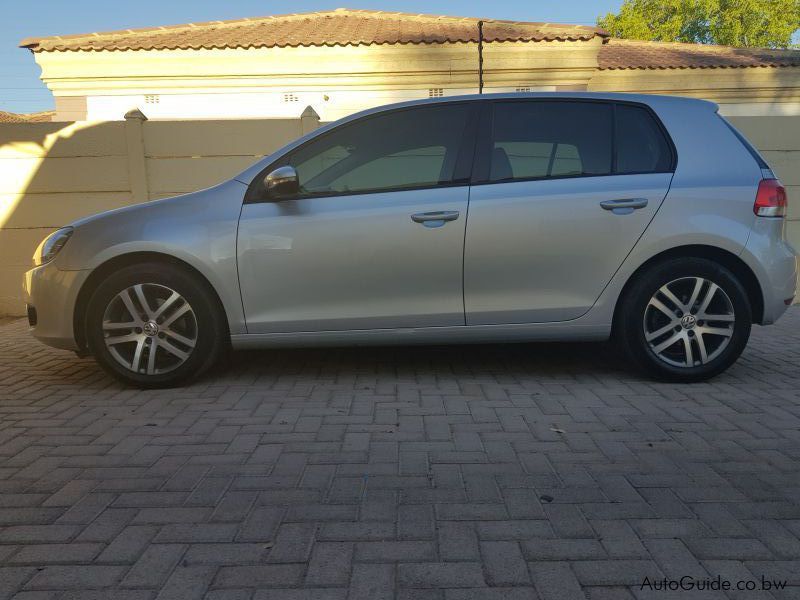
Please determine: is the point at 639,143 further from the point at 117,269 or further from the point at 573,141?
the point at 117,269

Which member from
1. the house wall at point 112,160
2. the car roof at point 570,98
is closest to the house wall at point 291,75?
the house wall at point 112,160

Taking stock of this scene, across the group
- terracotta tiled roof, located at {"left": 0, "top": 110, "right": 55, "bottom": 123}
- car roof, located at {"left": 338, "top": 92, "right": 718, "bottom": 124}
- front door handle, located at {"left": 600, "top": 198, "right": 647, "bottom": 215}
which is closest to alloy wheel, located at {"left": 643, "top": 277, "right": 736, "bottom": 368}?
front door handle, located at {"left": 600, "top": 198, "right": 647, "bottom": 215}

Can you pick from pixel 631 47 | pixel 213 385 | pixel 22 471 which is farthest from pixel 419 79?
pixel 22 471

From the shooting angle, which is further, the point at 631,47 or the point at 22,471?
the point at 631,47

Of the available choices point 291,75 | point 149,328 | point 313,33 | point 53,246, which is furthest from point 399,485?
point 313,33

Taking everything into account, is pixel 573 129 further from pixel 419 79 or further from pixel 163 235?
pixel 419 79

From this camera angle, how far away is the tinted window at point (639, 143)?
12.8 feet

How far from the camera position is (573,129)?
13.1ft

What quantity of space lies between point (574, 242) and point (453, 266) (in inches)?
29.8

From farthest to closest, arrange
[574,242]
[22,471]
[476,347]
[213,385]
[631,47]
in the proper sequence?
1. [631,47]
2. [476,347]
3. [213,385]
4. [574,242]
5. [22,471]

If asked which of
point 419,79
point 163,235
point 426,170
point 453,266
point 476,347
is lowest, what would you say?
point 476,347

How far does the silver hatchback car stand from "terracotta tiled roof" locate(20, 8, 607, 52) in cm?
1127

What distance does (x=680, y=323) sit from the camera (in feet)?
12.6

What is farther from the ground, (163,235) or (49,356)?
(163,235)
